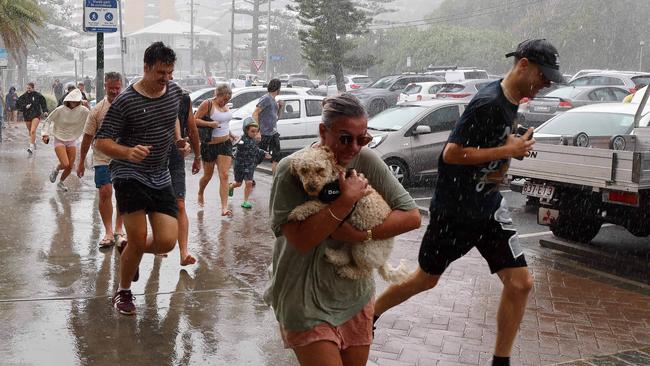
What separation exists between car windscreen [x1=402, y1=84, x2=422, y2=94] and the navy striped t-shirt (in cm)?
2554

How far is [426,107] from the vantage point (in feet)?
46.0

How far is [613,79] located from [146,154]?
2503 cm

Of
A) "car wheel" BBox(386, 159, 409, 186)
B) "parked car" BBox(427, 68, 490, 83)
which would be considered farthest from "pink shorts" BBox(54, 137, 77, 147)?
"parked car" BBox(427, 68, 490, 83)

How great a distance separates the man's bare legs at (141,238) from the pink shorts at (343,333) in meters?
2.72

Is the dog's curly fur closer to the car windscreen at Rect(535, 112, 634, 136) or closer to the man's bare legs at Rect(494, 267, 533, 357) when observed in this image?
the man's bare legs at Rect(494, 267, 533, 357)

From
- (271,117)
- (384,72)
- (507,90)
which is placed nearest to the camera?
(507,90)

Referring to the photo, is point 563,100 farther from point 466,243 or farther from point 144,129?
point 466,243

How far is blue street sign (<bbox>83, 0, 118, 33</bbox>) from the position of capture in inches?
468

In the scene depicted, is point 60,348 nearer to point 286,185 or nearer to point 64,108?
point 286,185

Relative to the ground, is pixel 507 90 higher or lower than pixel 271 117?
higher

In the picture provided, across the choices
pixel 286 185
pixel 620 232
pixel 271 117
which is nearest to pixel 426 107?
pixel 271 117

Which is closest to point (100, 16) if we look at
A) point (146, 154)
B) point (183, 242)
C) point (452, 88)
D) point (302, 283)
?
point (183, 242)

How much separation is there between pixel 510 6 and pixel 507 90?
253ft

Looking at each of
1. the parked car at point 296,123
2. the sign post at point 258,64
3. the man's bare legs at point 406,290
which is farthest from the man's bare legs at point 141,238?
the sign post at point 258,64
